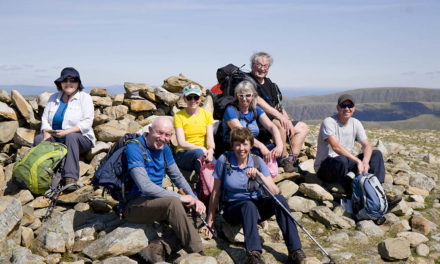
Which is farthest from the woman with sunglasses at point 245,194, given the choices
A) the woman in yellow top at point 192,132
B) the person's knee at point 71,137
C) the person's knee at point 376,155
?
the person's knee at point 71,137

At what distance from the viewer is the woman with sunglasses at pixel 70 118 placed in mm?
8867

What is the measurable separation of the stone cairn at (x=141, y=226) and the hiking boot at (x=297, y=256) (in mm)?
146

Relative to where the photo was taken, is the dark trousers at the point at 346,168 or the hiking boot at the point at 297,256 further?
the dark trousers at the point at 346,168

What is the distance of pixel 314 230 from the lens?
807cm

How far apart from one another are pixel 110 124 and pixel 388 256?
29.9ft

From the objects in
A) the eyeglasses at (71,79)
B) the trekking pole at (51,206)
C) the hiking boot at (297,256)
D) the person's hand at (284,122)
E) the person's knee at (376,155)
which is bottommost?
the hiking boot at (297,256)

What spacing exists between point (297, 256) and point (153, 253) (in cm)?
265

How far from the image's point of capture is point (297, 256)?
20.5 feet

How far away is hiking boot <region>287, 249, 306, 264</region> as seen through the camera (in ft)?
20.4

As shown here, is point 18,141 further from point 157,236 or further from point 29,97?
point 157,236

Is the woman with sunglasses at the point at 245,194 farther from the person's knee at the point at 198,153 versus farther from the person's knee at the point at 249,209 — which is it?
the person's knee at the point at 198,153

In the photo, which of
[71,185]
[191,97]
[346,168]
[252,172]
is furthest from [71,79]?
[346,168]

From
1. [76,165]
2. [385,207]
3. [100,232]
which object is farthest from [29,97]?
[385,207]

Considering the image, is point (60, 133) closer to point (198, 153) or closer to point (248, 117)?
point (198, 153)
